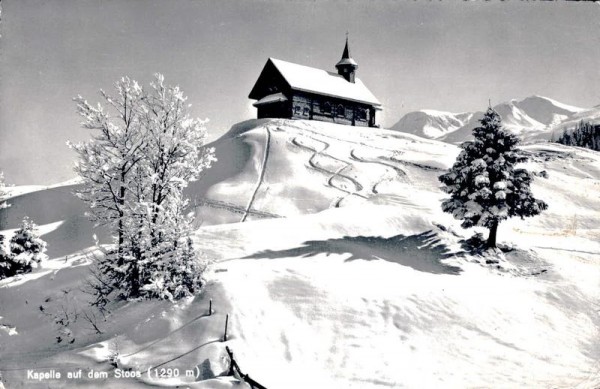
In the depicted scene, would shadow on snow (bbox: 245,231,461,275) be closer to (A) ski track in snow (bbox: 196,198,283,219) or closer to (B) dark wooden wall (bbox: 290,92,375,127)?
(A) ski track in snow (bbox: 196,198,283,219)

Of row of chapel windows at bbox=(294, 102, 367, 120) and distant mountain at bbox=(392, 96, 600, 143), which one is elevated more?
distant mountain at bbox=(392, 96, 600, 143)

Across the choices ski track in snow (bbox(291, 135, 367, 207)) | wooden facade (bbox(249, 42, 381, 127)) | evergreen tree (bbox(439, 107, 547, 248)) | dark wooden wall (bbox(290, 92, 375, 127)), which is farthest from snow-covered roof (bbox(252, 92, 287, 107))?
→ evergreen tree (bbox(439, 107, 547, 248))

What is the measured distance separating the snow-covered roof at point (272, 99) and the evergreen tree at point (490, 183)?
29.4 metres

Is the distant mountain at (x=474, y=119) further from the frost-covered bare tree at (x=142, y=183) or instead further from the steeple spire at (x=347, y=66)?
the frost-covered bare tree at (x=142, y=183)

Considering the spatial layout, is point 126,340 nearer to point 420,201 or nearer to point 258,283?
point 258,283

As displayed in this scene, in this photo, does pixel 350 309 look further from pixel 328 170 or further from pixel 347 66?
pixel 347 66

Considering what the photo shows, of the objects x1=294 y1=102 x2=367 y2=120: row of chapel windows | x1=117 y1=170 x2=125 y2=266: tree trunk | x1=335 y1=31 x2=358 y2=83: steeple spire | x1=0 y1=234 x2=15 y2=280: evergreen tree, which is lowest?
x1=0 y1=234 x2=15 y2=280: evergreen tree

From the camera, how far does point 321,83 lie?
168 ft

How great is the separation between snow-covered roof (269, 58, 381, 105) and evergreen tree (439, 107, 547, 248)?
95.0ft

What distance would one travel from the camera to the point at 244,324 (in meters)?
10.5

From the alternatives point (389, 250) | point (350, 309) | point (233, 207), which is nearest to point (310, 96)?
point (233, 207)

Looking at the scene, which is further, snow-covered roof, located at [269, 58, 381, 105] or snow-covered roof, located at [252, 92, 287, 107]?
snow-covered roof, located at [269, 58, 381, 105]

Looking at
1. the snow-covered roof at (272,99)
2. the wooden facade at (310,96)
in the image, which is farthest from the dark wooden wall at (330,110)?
the snow-covered roof at (272,99)

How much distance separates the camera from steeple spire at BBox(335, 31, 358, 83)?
188ft
